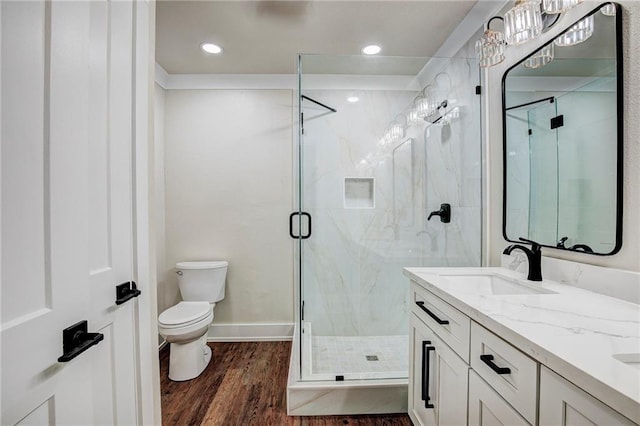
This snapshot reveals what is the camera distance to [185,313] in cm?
218

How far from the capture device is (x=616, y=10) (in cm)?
102

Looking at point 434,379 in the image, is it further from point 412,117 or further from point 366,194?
point 412,117

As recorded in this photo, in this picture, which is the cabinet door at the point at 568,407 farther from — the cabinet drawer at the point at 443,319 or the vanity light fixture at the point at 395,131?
the vanity light fixture at the point at 395,131

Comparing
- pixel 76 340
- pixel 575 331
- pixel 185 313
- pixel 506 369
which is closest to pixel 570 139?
pixel 575 331

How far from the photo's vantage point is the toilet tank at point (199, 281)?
251 cm

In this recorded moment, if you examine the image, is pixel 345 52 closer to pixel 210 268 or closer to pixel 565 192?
pixel 565 192

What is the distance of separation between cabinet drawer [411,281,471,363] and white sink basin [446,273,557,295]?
0.48 feet

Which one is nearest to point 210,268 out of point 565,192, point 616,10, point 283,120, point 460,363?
point 283,120

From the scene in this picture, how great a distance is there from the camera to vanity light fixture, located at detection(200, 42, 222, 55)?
2.21m

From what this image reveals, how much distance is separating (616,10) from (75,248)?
6.20ft

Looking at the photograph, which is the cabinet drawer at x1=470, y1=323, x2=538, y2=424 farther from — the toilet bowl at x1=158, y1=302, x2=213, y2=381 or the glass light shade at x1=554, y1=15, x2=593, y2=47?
the toilet bowl at x1=158, y1=302, x2=213, y2=381

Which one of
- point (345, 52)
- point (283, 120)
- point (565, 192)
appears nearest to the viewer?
point (565, 192)

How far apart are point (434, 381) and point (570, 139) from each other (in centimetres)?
119

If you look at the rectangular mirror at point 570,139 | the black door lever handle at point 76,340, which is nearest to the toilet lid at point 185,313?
the black door lever handle at point 76,340
